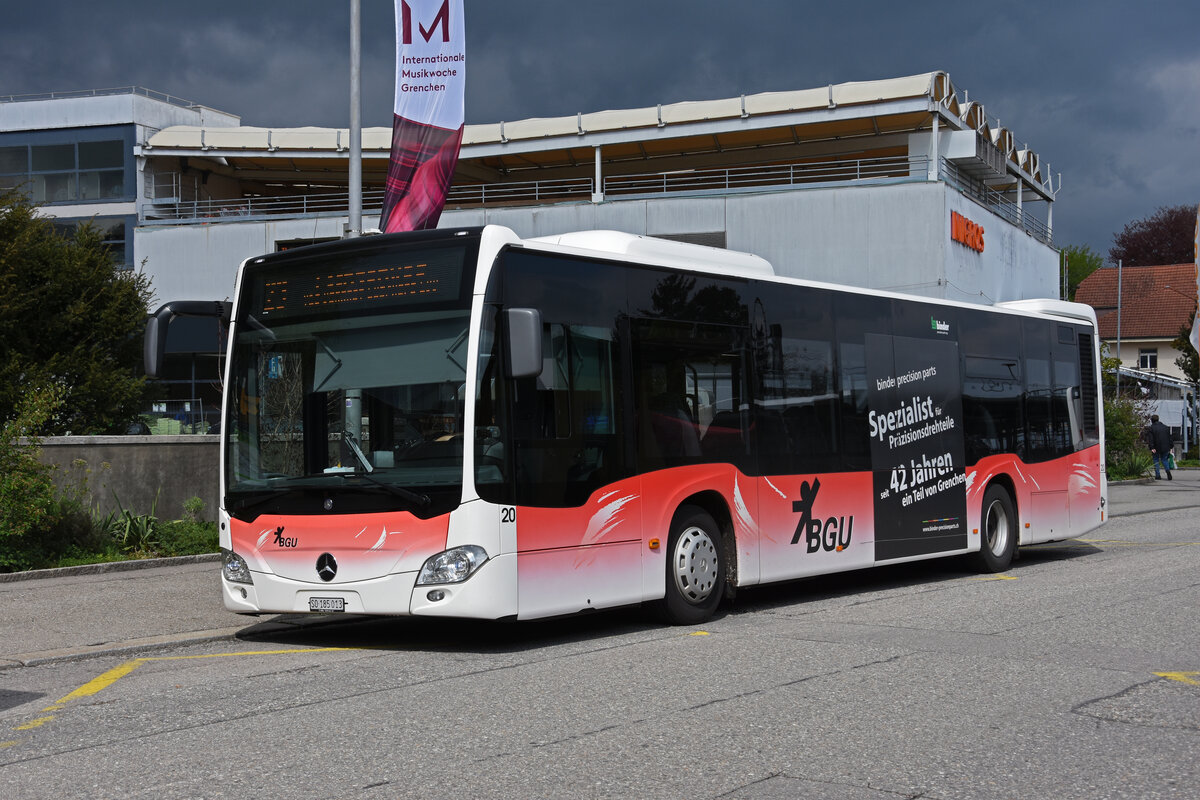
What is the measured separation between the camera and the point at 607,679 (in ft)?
26.1

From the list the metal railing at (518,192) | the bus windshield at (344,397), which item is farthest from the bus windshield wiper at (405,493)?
the metal railing at (518,192)

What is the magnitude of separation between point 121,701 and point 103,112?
3928 cm

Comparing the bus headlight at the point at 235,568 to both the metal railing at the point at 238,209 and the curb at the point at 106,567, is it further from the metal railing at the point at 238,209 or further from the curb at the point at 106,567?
the metal railing at the point at 238,209

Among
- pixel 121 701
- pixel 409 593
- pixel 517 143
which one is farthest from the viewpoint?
pixel 517 143

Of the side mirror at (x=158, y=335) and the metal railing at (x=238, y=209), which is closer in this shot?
the side mirror at (x=158, y=335)

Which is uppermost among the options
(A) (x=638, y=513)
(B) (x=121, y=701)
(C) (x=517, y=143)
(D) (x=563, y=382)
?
(C) (x=517, y=143)

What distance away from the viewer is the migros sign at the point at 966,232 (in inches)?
1400

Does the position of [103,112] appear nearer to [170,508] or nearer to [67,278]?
[67,278]

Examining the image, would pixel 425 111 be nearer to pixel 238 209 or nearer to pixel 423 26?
pixel 423 26

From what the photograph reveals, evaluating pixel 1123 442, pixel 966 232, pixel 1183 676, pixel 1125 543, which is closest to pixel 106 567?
pixel 1183 676

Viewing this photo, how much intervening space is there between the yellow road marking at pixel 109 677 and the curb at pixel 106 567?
4885 mm

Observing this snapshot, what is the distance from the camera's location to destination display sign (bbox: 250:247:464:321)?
30.7 ft

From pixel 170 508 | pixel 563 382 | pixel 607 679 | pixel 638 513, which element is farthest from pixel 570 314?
pixel 170 508

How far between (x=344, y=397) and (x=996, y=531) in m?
8.84
